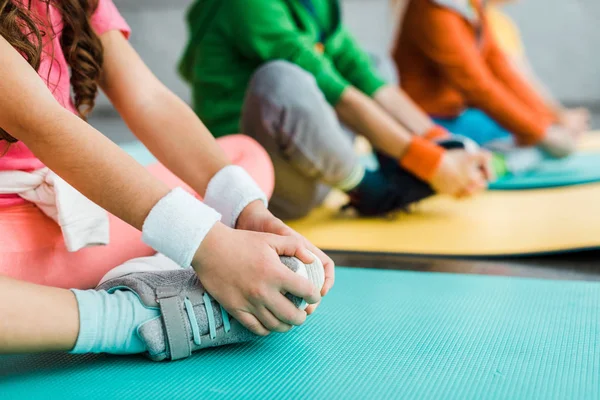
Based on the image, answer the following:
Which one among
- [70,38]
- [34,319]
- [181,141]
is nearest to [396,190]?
[181,141]

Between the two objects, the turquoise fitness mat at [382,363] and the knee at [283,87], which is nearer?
the turquoise fitness mat at [382,363]

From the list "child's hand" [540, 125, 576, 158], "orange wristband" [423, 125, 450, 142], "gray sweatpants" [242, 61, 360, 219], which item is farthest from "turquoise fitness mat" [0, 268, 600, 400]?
"child's hand" [540, 125, 576, 158]

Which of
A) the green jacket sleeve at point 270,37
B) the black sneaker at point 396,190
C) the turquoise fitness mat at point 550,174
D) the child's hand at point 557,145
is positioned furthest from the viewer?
the child's hand at point 557,145

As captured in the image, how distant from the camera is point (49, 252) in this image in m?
0.78

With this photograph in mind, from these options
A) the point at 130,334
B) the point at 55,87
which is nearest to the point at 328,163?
the point at 55,87

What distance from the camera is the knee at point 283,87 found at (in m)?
1.31

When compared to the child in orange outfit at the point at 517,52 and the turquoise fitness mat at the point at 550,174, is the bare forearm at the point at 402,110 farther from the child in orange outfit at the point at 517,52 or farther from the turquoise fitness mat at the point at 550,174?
the child in orange outfit at the point at 517,52

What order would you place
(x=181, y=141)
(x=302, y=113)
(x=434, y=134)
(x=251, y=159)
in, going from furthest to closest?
(x=434, y=134) < (x=302, y=113) < (x=251, y=159) < (x=181, y=141)

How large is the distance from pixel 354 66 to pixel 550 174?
0.70 meters

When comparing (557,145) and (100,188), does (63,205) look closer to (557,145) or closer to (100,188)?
(100,188)

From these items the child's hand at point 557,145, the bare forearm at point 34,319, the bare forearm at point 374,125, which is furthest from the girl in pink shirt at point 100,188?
the child's hand at point 557,145

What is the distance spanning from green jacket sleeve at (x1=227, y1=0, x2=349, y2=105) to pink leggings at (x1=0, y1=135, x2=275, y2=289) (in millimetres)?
650

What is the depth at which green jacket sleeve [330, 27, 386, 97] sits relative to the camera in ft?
5.48

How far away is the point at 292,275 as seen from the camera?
62 cm
